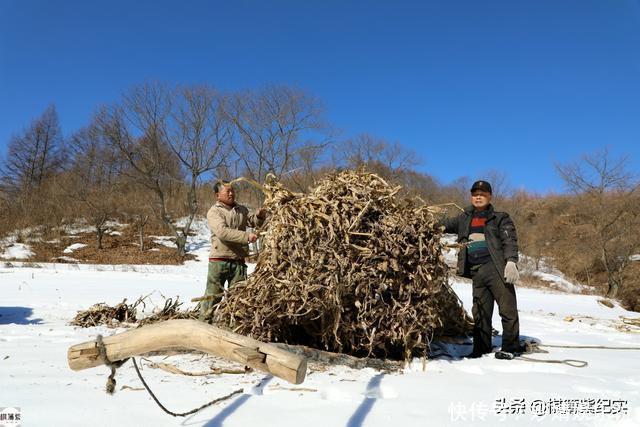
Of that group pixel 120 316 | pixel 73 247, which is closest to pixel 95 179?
pixel 73 247

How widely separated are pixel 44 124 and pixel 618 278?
130 ft

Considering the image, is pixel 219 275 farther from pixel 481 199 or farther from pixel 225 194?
pixel 481 199

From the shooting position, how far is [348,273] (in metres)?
3.53

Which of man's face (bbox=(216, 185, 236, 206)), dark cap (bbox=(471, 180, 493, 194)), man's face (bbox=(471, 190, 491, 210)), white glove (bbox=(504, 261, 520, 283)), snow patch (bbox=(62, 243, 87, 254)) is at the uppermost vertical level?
dark cap (bbox=(471, 180, 493, 194))

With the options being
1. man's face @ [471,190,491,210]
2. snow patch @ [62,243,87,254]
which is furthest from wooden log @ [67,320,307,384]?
snow patch @ [62,243,87,254]

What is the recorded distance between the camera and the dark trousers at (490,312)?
4305 millimetres

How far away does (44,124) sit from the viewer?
31172mm

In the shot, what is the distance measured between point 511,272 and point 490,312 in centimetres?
54

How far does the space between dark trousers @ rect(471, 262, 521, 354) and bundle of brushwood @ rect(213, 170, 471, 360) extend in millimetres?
682

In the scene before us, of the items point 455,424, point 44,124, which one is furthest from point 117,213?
point 455,424

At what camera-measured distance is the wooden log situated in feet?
5.52

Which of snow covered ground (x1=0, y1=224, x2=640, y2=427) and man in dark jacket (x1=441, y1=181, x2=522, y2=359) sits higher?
man in dark jacket (x1=441, y1=181, x2=522, y2=359)

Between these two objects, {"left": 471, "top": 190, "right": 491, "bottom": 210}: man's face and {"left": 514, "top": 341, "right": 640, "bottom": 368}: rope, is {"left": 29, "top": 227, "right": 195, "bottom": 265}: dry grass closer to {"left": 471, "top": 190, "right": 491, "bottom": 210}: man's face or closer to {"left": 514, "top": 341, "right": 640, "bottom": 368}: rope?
{"left": 471, "top": 190, "right": 491, "bottom": 210}: man's face

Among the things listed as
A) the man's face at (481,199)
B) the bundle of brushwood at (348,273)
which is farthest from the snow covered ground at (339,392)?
the man's face at (481,199)
